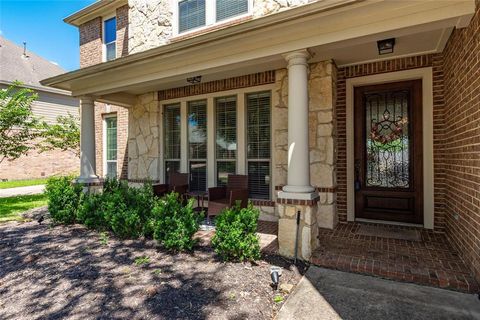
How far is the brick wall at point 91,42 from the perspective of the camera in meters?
8.44

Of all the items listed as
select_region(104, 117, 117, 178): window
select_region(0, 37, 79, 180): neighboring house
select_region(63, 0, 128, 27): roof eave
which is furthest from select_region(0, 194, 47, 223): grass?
select_region(0, 37, 79, 180): neighboring house

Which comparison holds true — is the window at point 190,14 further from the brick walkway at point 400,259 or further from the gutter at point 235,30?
the brick walkway at point 400,259

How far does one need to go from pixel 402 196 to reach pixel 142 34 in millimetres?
6704

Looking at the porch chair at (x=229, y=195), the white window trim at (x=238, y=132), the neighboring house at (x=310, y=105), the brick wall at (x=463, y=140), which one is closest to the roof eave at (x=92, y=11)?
the neighboring house at (x=310, y=105)

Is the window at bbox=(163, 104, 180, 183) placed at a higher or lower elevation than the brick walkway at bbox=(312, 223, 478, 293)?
higher

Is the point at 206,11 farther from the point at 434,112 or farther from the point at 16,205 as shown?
the point at 16,205

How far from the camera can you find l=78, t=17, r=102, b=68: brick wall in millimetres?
8438

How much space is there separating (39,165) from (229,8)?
14.0 meters

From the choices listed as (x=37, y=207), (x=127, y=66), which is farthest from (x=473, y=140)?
(x=37, y=207)

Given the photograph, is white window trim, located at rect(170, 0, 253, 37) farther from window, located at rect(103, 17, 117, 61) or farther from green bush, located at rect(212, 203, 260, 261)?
green bush, located at rect(212, 203, 260, 261)

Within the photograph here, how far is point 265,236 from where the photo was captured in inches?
175

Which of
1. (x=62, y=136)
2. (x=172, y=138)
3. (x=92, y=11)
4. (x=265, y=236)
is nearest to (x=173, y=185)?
(x=172, y=138)

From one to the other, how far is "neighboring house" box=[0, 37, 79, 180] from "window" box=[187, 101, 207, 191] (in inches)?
416

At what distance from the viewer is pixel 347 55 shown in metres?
4.45
